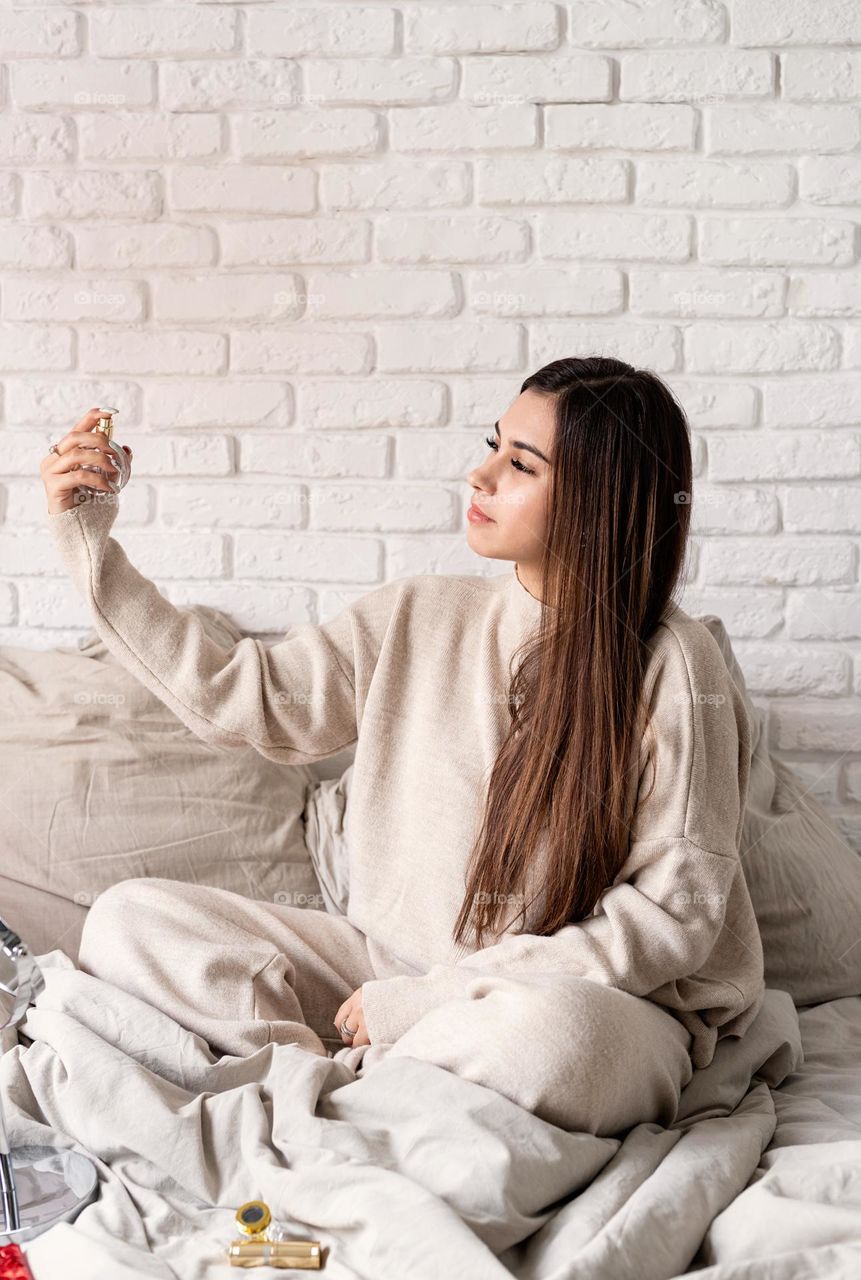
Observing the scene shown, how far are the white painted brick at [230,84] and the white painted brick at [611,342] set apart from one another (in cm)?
52

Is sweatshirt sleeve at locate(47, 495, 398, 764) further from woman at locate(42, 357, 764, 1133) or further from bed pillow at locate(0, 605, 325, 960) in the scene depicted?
bed pillow at locate(0, 605, 325, 960)

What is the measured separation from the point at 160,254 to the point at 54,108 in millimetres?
271

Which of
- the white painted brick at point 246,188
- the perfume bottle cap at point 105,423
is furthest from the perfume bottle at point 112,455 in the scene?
the white painted brick at point 246,188

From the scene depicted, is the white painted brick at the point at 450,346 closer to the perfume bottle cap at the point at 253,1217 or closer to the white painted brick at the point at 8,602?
the white painted brick at the point at 8,602

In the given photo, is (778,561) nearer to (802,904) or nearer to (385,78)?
(802,904)

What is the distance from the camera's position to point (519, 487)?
1.42 m

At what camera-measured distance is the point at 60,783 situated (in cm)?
170

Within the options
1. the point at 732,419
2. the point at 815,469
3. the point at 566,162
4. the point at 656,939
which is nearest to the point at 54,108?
the point at 566,162

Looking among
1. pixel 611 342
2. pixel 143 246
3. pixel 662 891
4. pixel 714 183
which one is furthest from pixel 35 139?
pixel 662 891

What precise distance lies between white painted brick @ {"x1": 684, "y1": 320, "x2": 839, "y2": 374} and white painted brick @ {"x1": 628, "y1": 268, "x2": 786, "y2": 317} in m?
0.02

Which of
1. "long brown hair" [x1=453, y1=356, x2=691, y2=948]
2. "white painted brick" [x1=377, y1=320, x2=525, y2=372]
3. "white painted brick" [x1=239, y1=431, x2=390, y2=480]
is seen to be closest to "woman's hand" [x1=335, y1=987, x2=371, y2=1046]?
"long brown hair" [x1=453, y1=356, x2=691, y2=948]

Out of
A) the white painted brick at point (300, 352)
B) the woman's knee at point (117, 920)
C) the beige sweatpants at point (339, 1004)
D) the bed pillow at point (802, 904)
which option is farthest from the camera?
the white painted brick at point (300, 352)

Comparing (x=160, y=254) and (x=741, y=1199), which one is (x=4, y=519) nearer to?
(x=160, y=254)

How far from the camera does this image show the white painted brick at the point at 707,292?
1934 mm
